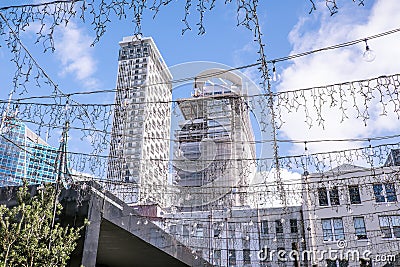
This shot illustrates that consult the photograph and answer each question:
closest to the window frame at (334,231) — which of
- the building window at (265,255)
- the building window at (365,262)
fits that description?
the building window at (365,262)

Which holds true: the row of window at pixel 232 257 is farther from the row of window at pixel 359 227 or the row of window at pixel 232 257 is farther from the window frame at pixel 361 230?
the window frame at pixel 361 230

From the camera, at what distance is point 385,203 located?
20047 millimetres

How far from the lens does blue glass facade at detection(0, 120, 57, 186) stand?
5118 mm

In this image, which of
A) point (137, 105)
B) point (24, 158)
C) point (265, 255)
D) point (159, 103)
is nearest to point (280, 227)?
point (265, 255)

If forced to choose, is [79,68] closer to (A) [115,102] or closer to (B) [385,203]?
(A) [115,102]

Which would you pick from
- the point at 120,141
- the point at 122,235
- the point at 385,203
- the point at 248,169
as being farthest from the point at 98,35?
the point at 385,203

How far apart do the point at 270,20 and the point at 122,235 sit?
6.51 meters

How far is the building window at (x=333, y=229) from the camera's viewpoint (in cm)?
2017

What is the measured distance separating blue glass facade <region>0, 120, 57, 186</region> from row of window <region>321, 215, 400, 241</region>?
17.8 metres

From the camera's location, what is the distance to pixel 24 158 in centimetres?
600

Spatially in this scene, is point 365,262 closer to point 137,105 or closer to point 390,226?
point 390,226

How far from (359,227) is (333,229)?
4.41ft

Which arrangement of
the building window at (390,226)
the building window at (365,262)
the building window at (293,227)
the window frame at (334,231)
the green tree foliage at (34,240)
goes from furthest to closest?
1. the building window at (293,227)
2. the window frame at (334,231)
3. the building window at (390,226)
4. the building window at (365,262)
5. the green tree foliage at (34,240)

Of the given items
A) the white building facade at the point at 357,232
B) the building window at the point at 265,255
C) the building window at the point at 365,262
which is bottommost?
the building window at the point at 365,262
